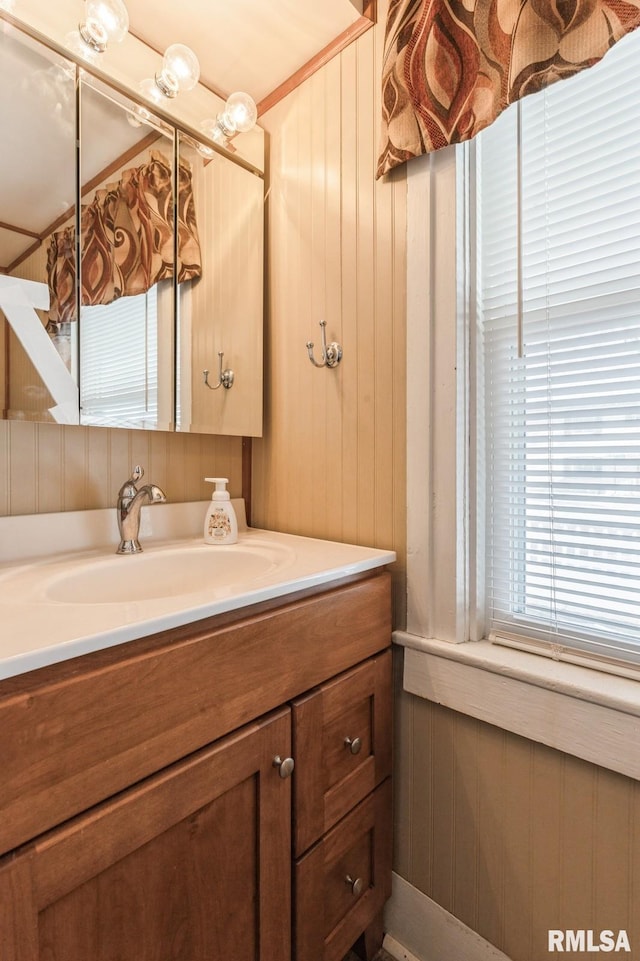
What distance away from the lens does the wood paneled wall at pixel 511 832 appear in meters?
0.81

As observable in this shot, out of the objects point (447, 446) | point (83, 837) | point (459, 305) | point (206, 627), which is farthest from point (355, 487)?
point (83, 837)

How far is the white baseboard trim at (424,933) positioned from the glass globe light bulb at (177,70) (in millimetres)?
1880

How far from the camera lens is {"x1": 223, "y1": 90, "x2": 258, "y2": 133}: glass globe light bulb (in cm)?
120

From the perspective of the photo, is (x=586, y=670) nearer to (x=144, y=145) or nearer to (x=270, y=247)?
(x=270, y=247)

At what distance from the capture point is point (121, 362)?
1.07 m

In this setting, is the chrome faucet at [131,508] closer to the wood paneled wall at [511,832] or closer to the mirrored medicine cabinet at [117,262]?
the mirrored medicine cabinet at [117,262]

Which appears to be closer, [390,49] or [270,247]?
[390,49]

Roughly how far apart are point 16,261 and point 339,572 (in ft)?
2.78

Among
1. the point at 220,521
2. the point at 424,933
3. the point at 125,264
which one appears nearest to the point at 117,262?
the point at 125,264

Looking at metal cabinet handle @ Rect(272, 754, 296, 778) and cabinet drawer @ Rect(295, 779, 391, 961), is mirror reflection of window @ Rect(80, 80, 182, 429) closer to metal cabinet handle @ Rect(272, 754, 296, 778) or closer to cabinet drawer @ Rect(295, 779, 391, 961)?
metal cabinet handle @ Rect(272, 754, 296, 778)

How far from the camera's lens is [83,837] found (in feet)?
1.76

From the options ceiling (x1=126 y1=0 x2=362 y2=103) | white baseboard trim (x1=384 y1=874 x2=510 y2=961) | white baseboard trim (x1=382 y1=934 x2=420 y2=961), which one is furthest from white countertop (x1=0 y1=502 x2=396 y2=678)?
ceiling (x1=126 y1=0 x2=362 y2=103)

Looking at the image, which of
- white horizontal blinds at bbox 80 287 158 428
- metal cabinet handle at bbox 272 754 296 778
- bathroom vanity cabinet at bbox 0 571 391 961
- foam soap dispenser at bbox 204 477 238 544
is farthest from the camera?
foam soap dispenser at bbox 204 477 238 544

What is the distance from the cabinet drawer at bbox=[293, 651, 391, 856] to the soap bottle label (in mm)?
453
